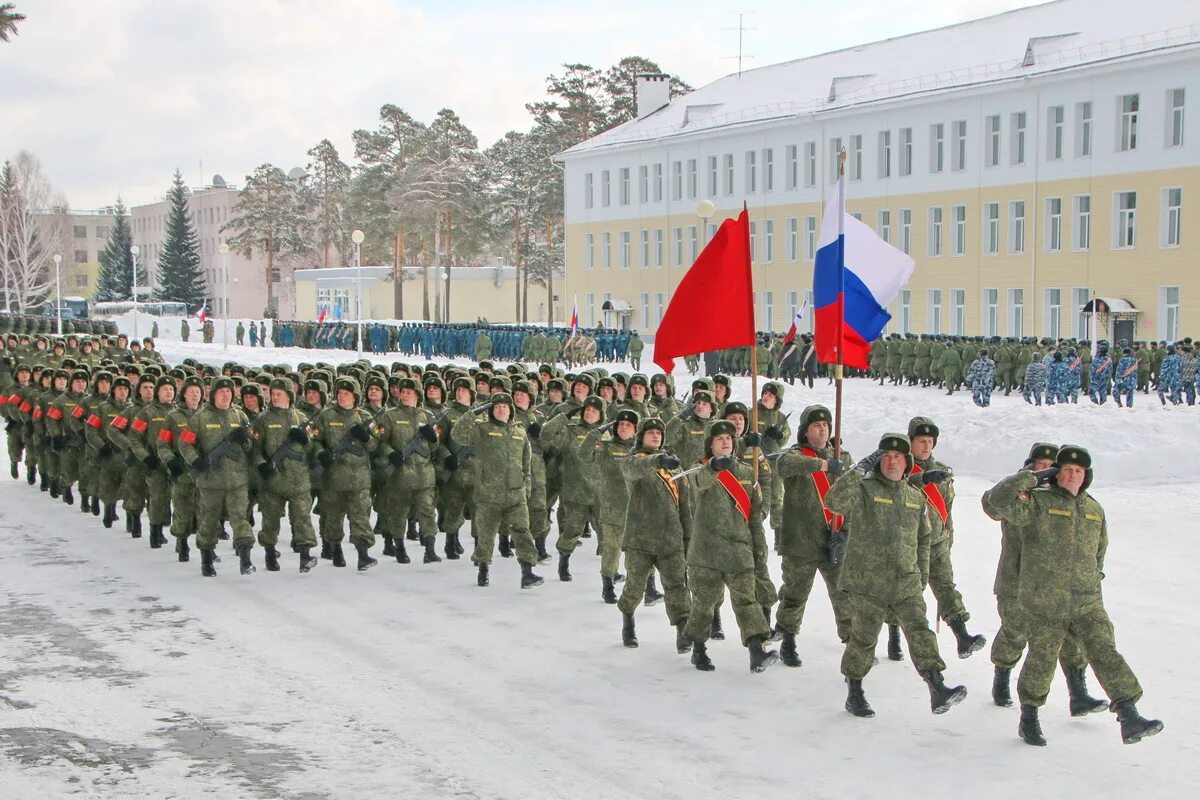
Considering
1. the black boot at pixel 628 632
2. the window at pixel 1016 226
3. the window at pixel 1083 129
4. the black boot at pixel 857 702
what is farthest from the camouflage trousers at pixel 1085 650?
the window at pixel 1016 226

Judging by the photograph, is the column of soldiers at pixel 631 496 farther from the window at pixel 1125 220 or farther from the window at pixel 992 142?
the window at pixel 992 142

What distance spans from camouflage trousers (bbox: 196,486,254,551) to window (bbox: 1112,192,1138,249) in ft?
115

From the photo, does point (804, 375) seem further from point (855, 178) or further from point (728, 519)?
point (728, 519)

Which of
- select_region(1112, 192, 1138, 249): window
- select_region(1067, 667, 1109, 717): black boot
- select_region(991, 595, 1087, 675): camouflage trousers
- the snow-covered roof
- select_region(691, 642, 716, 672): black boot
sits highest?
the snow-covered roof

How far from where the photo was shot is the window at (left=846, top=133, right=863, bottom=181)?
2062 inches

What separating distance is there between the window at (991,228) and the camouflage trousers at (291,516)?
37.8 m

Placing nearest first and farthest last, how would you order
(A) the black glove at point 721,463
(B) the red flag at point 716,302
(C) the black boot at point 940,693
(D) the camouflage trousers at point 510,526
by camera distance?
(C) the black boot at point 940,693 < (A) the black glove at point 721,463 < (B) the red flag at point 716,302 < (D) the camouflage trousers at point 510,526

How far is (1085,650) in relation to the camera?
7.94 m

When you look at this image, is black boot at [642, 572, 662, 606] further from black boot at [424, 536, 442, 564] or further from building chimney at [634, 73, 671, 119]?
building chimney at [634, 73, 671, 119]

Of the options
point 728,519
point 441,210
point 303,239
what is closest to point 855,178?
point 441,210

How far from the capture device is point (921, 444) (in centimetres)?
901

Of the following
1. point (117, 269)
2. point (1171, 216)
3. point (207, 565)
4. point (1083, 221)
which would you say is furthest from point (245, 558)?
point (117, 269)

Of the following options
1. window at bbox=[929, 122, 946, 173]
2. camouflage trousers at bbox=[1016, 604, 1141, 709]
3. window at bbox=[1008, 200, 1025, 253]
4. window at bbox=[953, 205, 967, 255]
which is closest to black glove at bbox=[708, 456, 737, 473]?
camouflage trousers at bbox=[1016, 604, 1141, 709]

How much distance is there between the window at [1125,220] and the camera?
42.4 meters
